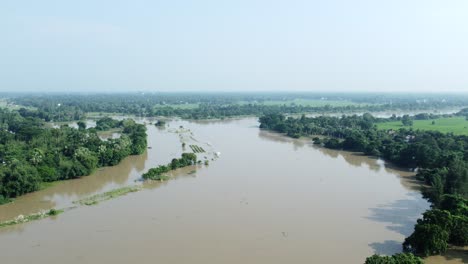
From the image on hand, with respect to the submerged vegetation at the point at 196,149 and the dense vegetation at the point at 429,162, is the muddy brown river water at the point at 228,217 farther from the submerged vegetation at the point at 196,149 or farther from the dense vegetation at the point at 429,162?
the submerged vegetation at the point at 196,149

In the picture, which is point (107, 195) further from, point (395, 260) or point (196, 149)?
point (395, 260)

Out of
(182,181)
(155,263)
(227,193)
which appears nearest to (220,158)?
(182,181)

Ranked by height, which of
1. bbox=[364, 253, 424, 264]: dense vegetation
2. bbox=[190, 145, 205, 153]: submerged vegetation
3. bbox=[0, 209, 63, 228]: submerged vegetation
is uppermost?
bbox=[364, 253, 424, 264]: dense vegetation

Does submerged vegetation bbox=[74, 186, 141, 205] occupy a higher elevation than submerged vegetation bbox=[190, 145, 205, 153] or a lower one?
lower

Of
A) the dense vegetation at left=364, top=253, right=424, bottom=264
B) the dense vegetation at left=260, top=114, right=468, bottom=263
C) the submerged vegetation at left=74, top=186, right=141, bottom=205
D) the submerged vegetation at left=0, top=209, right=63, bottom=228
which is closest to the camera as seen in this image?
the dense vegetation at left=364, top=253, right=424, bottom=264

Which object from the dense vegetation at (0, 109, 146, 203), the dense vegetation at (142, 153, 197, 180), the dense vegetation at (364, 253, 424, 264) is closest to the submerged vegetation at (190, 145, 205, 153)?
the dense vegetation at (0, 109, 146, 203)

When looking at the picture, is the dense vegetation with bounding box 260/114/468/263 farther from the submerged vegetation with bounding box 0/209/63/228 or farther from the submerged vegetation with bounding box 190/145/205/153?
the submerged vegetation with bounding box 0/209/63/228

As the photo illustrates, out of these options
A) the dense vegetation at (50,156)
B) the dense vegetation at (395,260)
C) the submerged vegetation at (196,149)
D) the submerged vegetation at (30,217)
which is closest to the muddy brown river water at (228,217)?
the submerged vegetation at (30,217)
